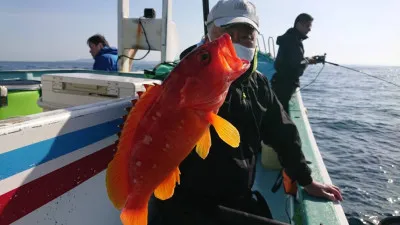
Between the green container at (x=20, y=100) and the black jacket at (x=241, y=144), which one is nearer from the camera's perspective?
the black jacket at (x=241, y=144)

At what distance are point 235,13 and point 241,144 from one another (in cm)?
90

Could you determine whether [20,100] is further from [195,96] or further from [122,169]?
[195,96]

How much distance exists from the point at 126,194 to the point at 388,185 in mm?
8945

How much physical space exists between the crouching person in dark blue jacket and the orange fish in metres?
5.37

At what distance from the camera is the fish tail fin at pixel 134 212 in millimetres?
1258

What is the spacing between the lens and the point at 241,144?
94.2 inches

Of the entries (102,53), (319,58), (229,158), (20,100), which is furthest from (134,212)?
(319,58)

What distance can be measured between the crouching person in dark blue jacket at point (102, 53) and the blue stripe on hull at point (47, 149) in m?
4.52

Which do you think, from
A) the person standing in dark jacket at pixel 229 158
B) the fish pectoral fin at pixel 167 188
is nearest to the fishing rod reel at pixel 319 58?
the person standing in dark jacket at pixel 229 158

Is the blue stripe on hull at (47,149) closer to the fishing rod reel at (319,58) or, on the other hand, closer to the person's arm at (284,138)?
the person's arm at (284,138)

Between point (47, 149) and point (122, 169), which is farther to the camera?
point (47, 149)

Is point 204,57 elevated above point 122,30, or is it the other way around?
point 122,30

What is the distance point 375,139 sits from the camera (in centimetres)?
1323

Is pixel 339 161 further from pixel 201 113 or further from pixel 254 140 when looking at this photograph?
pixel 201 113
